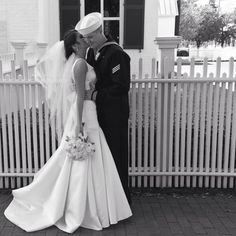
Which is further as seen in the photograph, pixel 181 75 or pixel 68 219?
pixel 181 75

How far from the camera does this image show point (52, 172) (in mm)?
4094

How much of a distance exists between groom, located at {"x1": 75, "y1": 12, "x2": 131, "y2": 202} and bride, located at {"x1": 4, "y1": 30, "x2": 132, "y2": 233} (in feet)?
0.31

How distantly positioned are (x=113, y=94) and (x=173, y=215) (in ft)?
4.89

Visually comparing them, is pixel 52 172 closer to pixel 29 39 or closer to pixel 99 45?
pixel 99 45

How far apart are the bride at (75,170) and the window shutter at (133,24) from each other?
7.55 m

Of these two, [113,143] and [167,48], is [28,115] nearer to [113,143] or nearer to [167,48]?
[113,143]

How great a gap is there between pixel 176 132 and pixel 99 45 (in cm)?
155

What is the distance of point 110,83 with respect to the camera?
396cm

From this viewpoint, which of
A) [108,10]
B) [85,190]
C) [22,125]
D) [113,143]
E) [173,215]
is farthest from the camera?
[108,10]

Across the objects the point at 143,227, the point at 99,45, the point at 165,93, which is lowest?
the point at 143,227

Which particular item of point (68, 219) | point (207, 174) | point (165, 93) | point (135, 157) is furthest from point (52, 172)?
point (207, 174)

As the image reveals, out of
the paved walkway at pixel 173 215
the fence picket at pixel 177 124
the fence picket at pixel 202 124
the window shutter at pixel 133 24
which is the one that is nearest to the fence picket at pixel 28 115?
the paved walkway at pixel 173 215

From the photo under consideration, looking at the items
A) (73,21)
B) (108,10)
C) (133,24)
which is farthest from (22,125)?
(108,10)

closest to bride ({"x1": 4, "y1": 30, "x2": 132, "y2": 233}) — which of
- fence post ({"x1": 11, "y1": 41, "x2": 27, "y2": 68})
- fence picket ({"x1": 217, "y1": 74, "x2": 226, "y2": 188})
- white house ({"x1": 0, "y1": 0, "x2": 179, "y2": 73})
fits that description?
fence picket ({"x1": 217, "y1": 74, "x2": 226, "y2": 188})
